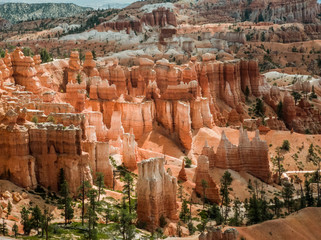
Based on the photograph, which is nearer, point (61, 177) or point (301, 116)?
point (61, 177)

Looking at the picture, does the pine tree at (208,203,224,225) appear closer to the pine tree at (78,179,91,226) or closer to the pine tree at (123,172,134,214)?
the pine tree at (123,172,134,214)

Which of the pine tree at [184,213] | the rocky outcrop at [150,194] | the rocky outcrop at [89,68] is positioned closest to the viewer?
the rocky outcrop at [150,194]

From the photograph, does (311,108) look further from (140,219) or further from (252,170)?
(140,219)

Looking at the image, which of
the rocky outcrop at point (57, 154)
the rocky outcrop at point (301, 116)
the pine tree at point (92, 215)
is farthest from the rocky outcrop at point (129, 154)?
the rocky outcrop at point (301, 116)

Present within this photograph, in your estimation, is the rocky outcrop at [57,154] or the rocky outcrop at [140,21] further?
the rocky outcrop at [140,21]

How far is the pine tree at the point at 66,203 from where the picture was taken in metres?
39.9

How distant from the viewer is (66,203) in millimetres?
40094

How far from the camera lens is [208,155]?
192ft

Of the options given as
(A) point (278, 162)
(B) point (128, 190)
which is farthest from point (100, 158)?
(A) point (278, 162)

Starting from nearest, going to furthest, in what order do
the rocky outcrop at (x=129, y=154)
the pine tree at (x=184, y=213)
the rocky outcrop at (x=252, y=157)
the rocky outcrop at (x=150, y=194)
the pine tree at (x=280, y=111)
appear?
the rocky outcrop at (x=150, y=194), the pine tree at (x=184, y=213), the rocky outcrop at (x=129, y=154), the rocky outcrop at (x=252, y=157), the pine tree at (x=280, y=111)

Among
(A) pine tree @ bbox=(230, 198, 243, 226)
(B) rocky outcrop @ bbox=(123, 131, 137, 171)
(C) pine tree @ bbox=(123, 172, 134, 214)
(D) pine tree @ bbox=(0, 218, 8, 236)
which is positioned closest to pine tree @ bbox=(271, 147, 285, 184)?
(A) pine tree @ bbox=(230, 198, 243, 226)

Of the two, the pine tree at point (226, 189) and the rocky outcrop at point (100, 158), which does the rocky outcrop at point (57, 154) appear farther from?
the pine tree at point (226, 189)

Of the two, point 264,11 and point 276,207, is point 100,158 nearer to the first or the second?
point 276,207

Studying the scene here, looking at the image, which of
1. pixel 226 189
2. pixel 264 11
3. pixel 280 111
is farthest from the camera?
pixel 264 11
